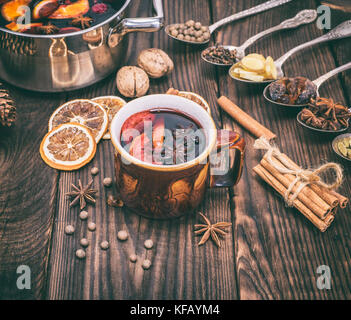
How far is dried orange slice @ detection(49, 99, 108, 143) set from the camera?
1204mm

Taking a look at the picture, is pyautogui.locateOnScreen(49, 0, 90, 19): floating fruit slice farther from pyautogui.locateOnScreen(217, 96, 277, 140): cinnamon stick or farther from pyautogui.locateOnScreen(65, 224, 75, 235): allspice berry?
pyautogui.locateOnScreen(65, 224, 75, 235): allspice berry

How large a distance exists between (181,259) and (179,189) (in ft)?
Result: 0.62

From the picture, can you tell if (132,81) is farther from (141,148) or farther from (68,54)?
(141,148)

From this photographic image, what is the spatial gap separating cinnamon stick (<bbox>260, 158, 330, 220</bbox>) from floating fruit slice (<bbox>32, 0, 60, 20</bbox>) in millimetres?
826

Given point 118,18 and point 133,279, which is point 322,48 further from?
point 133,279

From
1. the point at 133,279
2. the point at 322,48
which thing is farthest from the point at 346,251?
the point at 322,48

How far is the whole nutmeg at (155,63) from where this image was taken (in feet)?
4.31

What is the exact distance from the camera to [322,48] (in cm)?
150

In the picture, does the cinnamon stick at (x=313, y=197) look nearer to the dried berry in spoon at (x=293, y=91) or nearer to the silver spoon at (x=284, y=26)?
the dried berry in spoon at (x=293, y=91)

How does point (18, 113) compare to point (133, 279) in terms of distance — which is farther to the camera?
point (18, 113)

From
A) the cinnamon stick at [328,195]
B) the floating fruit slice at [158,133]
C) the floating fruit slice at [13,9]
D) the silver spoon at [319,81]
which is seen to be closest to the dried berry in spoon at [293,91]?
the silver spoon at [319,81]

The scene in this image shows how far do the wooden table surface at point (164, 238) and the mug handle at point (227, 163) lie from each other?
0.07 m

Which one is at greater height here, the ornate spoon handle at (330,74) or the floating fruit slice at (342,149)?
the ornate spoon handle at (330,74)

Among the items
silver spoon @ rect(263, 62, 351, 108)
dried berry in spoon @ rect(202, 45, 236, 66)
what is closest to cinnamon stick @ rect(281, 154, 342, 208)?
silver spoon @ rect(263, 62, 351, 108)
